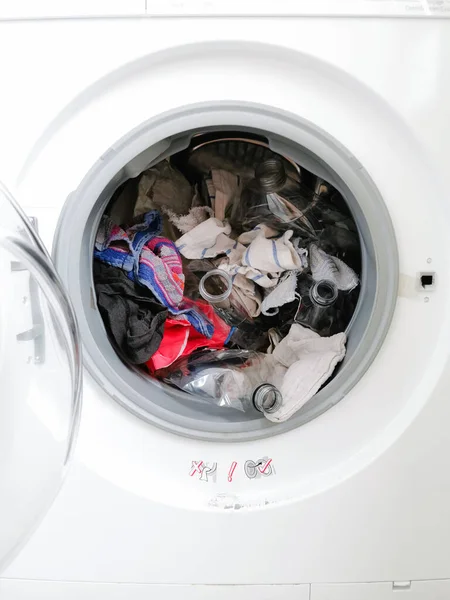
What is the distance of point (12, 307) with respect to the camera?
74 centimetres

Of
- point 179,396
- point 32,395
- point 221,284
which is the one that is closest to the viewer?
point 32,395

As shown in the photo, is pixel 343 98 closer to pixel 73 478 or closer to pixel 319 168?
pixel 319 168

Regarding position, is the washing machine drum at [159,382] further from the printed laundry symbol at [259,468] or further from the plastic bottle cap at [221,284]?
the plastic bottle cap at [221,284]

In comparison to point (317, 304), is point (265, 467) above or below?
below

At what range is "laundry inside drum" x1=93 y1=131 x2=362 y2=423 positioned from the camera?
0.86 metres

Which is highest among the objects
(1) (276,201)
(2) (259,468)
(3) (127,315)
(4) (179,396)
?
(1) (276,201)

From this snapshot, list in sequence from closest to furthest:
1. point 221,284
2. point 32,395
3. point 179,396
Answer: point 32,395
point 179,396
point 221,284

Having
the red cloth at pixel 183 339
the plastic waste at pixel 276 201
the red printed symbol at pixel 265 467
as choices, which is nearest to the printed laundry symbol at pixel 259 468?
the red printed symbol at pixel 265 467

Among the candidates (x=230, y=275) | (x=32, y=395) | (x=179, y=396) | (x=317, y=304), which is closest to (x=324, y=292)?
(x=317, y=304)

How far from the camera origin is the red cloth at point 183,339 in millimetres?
892

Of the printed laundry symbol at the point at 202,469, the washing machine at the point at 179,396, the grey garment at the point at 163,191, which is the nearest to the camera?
the washing machine at the point at 179,396

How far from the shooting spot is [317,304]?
92 cm

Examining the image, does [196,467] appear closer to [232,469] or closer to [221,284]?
[232,469]

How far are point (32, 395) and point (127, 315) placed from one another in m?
0.18
